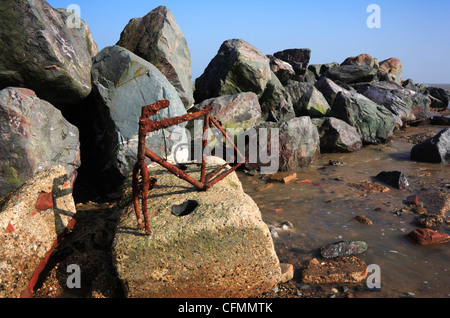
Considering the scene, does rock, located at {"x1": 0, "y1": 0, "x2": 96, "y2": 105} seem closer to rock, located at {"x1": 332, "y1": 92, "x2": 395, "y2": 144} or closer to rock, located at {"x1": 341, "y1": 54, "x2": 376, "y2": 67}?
rock, located at {"x1": 332, "y1": 92, "x2": 395, "y2": 144}

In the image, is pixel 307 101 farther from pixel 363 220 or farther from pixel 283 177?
pixel 363 220

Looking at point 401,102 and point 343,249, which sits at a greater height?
point 401,102

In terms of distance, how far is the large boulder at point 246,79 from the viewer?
8102 millimetres

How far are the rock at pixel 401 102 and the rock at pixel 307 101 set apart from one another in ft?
11.9

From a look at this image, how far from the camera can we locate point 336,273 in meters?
2.93

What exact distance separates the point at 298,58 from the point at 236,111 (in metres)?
10.1

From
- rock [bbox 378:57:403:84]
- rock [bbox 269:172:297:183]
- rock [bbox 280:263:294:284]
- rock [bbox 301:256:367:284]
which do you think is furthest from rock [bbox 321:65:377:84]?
rock [bbox 280:263:294:284]

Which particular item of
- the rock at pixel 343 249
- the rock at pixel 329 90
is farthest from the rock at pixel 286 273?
the rock at pixel 329 90

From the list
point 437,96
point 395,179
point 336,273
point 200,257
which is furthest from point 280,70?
point 437,96

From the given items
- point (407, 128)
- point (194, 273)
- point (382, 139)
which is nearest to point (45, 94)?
point (194, 273)

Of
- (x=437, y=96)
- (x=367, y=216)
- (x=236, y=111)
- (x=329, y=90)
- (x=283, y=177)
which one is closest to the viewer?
(x=367, y=216)

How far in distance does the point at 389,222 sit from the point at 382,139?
529 centimetres

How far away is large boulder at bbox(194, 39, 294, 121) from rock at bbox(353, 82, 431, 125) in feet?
16.8

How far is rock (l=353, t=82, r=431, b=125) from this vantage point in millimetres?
11656
